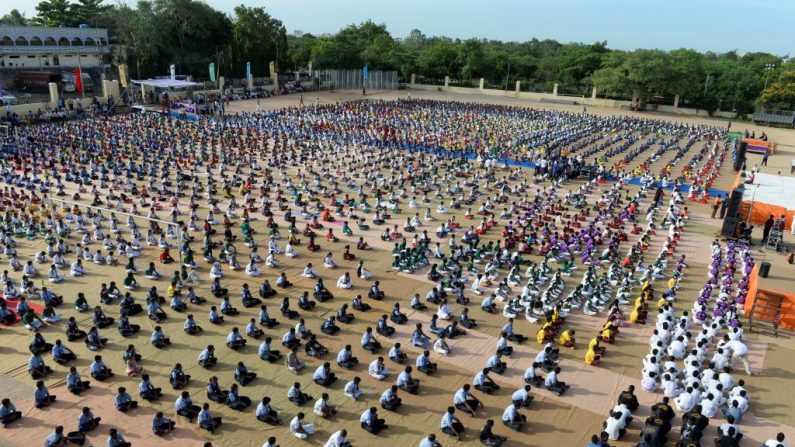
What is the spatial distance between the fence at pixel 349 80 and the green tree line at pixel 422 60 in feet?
7.37

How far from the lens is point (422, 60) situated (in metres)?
84.8

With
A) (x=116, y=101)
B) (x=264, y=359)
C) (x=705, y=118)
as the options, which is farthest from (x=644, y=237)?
(x=705, y=118)

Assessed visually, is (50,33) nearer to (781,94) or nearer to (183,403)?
(183,403)

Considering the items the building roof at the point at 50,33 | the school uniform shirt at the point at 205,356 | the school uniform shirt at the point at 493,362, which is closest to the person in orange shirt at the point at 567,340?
the school uniform shirt at the point at 493,362

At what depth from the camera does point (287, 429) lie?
11031mm

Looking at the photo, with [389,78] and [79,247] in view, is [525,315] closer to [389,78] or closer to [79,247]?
[79,247]

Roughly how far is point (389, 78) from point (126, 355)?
7087 cm

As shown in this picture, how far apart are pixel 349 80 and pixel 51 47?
33882mm

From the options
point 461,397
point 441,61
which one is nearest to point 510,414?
point 461,397

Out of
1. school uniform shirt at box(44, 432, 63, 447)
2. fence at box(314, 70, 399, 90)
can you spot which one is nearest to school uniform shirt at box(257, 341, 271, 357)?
school uniform shirt at box(44, 432, 63, 447)

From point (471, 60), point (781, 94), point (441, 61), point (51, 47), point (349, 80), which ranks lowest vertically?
point (349, 80)

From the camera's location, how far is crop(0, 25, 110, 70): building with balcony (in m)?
57.3

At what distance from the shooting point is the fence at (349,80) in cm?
7456

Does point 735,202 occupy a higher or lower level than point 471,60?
lower
